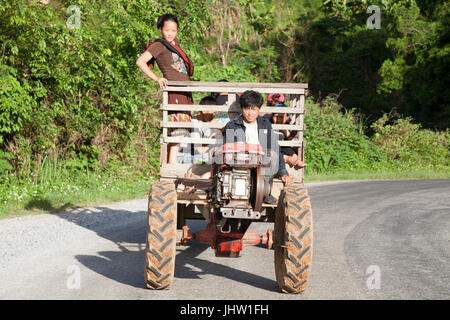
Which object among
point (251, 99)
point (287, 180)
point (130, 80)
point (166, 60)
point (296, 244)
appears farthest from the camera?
point (130, 80)

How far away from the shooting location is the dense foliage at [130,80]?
1293 centimetres

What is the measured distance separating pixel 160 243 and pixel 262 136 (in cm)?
177

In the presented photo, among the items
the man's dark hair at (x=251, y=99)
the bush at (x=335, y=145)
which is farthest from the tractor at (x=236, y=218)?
the bush at (x=335, y=145)

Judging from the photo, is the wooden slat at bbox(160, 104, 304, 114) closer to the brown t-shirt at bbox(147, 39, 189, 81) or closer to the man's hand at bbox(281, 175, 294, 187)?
the man's hand at bbox(281, 175, 294, 187)

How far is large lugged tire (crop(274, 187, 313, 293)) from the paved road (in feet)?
0.57

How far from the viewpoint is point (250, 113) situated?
679 cm

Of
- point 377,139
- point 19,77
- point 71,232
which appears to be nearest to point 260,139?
point 71,232

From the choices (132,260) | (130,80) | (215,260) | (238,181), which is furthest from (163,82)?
(130,80)

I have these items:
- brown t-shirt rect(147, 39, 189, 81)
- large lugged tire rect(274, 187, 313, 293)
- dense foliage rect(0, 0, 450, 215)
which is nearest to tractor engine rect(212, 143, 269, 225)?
large lugged tire rect(274, 187, 313, 293)

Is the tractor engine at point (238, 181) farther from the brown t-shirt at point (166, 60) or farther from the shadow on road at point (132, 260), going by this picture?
the brown t-shirt at point (166, 60)

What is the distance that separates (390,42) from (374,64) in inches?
315

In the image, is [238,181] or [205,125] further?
[205,125]

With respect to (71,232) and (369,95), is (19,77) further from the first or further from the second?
(369,95)

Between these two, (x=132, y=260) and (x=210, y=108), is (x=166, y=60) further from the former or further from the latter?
(x=132, y=260)
